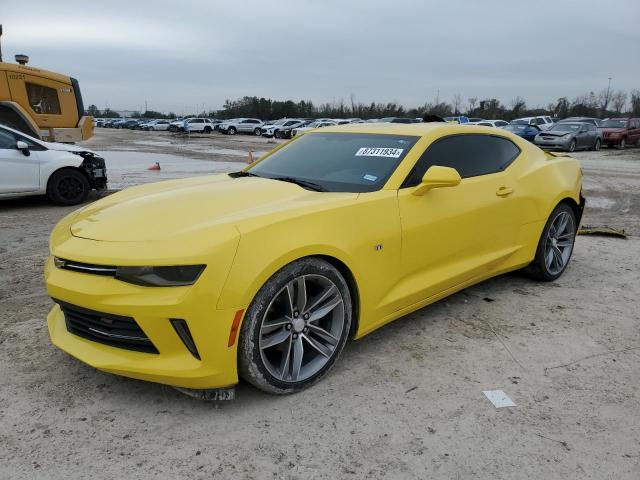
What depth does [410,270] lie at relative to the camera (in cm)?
333

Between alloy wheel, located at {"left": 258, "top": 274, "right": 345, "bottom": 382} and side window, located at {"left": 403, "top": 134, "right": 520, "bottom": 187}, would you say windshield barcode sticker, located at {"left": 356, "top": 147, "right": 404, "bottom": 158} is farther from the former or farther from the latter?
alloy wheel, located at {"left": 258, "top": 274, "right": 345, "bottom": 382}

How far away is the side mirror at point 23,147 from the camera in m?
7.87

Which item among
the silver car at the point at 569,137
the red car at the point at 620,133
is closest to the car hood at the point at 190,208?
the silver car at the point at 569,137

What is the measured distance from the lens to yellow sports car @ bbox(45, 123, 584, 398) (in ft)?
8.07

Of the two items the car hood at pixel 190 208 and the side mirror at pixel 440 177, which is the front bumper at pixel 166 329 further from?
the side mirror at pixel 440 177

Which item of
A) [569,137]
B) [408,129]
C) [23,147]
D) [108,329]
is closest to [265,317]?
[108,329]

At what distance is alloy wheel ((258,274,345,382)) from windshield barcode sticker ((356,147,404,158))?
1143mm

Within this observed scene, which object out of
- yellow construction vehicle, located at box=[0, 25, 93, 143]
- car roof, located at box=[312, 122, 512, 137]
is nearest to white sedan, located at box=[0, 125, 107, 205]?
yellow construction vehicle, located at box=[0, 25, 93, 143]

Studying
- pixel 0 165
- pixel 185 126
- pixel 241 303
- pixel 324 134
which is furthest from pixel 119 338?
pixel 185 126

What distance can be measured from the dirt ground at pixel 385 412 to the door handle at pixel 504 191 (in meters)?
0.93

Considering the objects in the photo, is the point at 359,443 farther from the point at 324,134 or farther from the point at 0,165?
the point at 0,165

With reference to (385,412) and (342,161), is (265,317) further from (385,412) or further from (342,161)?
(342,161)

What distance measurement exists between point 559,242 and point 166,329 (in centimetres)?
385

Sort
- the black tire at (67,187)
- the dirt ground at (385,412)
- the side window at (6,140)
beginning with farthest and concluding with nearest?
the black tire at (67,187), the side window at (6,140), the dirt ground at (385,412)
